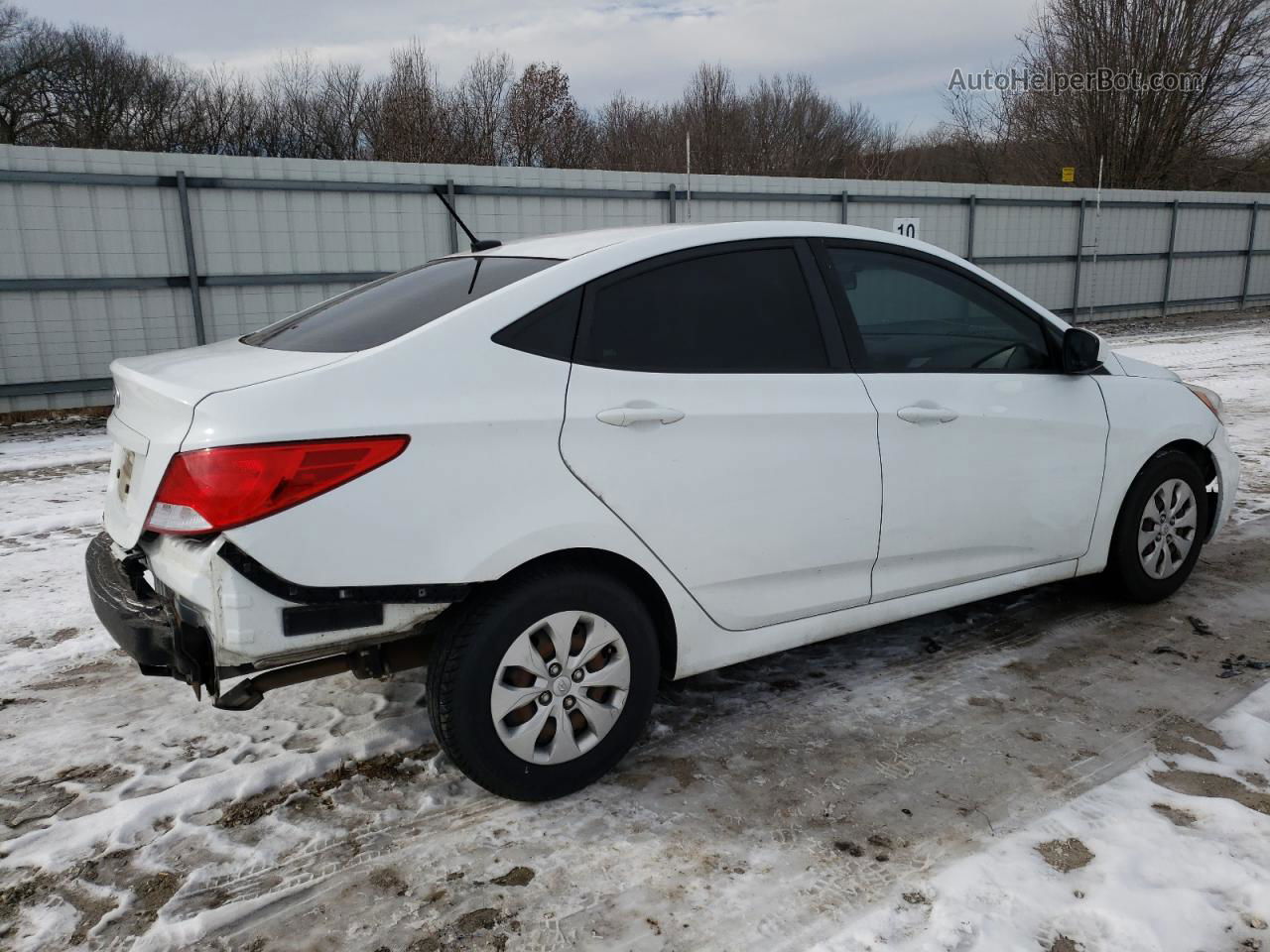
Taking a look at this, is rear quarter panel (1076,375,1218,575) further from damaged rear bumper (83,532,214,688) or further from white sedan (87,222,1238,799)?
damaged rear bumper (83,532,214,688)

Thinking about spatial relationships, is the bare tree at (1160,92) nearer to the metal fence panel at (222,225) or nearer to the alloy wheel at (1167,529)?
the metal fence panel at (222,225)

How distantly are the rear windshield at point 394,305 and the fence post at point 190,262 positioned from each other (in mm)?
7841

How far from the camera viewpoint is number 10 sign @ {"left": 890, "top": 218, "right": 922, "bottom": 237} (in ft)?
A: 45.5

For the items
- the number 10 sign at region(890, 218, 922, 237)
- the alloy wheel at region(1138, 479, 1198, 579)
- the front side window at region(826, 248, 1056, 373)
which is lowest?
the alloy wheel at region(1138, 479, 1198, 579)

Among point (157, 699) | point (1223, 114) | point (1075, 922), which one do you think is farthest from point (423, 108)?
point (1075, 922)

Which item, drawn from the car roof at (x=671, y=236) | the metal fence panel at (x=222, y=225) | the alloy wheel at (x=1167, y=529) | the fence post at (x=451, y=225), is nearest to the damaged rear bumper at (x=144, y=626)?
the car roof at (x=671, y=236)

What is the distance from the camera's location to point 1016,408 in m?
3.53

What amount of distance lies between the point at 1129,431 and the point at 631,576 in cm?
235

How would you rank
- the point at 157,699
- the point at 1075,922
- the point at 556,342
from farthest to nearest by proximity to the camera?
the point at 157,699, the point at 556,342, the point at 1075,922

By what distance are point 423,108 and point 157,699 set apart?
2554 centimetres

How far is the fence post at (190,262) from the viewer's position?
33.4 feet

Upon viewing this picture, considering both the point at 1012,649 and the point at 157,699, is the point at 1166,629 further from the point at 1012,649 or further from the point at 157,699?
the point at 157,699

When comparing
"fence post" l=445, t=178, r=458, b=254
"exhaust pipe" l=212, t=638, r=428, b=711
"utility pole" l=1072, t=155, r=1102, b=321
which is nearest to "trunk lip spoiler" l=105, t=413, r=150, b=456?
"exhaust pipe" l=212, t=638, r=428, b=711

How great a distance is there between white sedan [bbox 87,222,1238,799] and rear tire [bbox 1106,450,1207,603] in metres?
0.49
